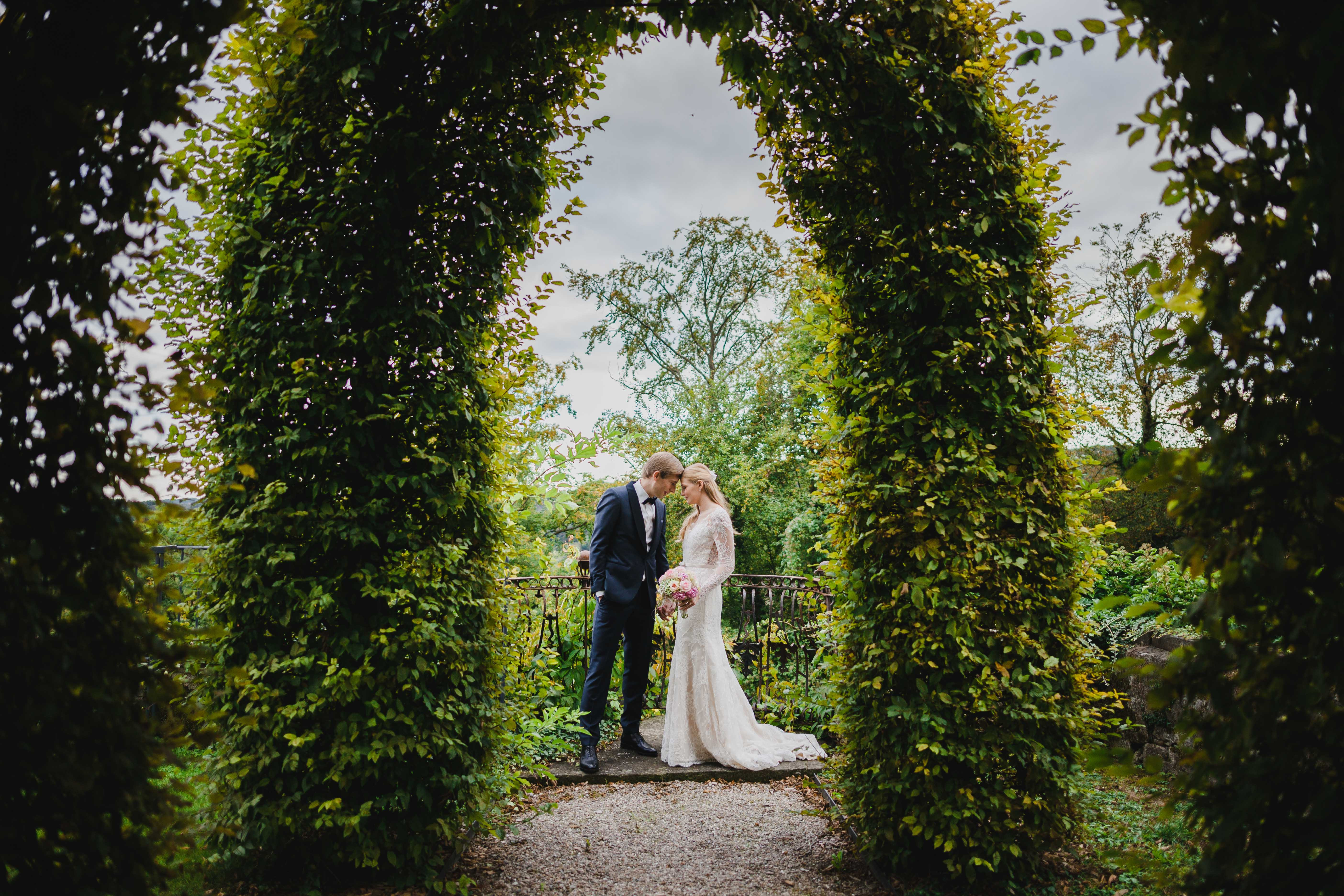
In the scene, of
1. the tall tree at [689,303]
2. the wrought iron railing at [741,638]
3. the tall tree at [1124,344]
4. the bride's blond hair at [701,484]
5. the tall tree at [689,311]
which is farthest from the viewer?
the tall tree at [689,303]

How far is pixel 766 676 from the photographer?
24.2 ft

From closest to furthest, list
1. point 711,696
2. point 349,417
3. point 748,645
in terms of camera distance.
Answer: point 349,417 → point 711,696 → point 748,645

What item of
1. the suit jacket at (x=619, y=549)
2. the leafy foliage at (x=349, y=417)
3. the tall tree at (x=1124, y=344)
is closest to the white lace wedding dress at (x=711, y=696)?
the suit jacket at (x=619, y=549)

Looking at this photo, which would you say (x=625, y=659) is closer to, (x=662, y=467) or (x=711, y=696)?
(x=711, y=696)

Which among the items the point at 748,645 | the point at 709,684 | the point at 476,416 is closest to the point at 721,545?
the point at 709,684

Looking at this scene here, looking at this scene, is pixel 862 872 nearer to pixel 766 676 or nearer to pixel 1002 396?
pixel 1002 396

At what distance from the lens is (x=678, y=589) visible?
5969 millimetres

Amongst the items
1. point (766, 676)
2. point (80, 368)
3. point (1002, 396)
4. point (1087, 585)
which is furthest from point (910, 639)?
point (766, 676)

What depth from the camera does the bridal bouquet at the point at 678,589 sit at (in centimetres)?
598

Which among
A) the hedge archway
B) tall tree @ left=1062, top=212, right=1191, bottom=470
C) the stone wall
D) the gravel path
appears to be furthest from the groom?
tall tree @ left=1062, top=212, right=1191, bottom=470

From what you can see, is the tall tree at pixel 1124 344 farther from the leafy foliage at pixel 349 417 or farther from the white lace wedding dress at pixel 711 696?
the leafy foliage at pixel 349 417

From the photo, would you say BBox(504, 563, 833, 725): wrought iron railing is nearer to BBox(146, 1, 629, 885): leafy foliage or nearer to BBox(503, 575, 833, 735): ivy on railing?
BBox(503, 575, 833, 735): ivy on railing

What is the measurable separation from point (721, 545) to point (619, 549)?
935 mm

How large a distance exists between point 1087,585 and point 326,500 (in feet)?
12.0
